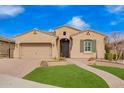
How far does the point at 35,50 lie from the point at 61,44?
331cm

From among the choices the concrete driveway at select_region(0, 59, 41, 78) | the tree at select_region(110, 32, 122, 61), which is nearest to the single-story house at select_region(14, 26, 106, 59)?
the tree at select_region(110, 32, 122, 61)

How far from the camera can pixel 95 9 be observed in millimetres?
28875

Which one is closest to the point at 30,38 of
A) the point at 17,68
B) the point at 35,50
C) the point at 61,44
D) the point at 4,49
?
the point at 35,50

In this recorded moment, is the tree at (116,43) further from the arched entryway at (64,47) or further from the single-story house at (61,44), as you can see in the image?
the arched entryway at (64,47)

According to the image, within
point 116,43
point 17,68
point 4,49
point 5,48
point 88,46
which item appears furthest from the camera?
point 5,48

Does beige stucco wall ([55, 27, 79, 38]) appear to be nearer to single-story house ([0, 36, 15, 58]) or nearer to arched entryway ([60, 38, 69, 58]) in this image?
arched entryway ([60, 38, 69, 58])

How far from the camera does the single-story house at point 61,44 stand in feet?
98.4

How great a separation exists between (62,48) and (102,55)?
498 cm

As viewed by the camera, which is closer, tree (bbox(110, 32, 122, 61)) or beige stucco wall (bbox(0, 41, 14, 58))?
tree (bbox(110, 32, 122, 61))

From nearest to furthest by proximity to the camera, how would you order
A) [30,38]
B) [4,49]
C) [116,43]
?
[30,38] < [116,43] < [4,49]

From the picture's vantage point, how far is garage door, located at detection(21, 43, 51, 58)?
30562mm

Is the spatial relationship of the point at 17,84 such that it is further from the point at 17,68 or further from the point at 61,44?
the point at 61,44

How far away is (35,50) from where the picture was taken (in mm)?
30750
